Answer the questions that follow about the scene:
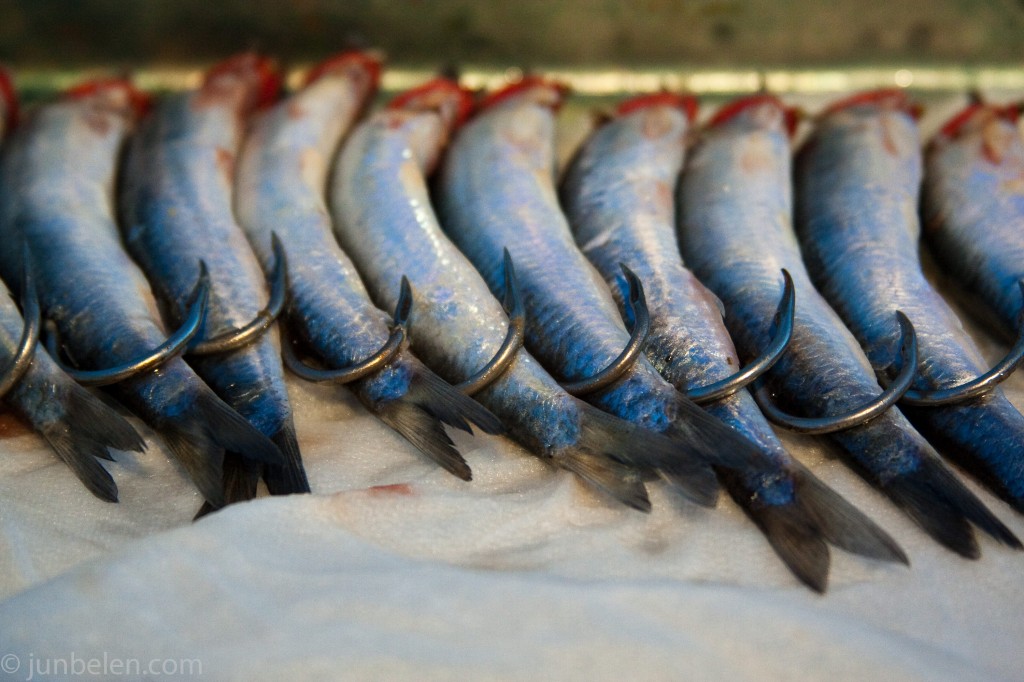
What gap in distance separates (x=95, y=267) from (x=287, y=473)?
2.57ft

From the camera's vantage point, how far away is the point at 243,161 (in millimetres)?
2441

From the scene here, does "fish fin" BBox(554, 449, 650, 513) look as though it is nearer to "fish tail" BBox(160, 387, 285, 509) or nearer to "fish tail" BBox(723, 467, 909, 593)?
"fish tail" BBox(723, 467, 909, 593)

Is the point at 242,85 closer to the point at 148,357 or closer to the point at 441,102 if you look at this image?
the point at 441,102

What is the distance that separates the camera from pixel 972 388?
1760mm

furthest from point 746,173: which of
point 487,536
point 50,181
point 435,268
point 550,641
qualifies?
point 50,181

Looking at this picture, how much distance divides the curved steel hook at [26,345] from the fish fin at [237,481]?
1.50ft

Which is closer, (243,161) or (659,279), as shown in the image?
(659,279)

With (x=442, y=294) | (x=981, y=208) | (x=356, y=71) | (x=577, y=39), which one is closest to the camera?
(x=442, y=294)

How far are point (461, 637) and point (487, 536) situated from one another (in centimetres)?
28

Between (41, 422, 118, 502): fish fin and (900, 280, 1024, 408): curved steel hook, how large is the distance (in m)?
1.70

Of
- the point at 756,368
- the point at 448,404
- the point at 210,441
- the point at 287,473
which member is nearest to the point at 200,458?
the point at 210,441

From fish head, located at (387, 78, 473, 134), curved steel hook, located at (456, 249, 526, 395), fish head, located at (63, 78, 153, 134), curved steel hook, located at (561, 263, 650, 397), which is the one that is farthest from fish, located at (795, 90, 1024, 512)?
fish head, located at (63, 78, 153, 134)

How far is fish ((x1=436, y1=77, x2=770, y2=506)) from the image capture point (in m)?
1.69

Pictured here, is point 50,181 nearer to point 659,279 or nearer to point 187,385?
point 187,385
